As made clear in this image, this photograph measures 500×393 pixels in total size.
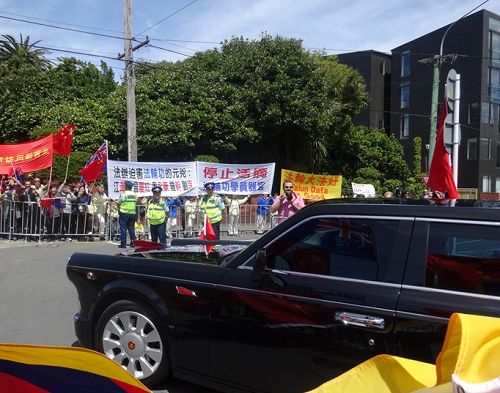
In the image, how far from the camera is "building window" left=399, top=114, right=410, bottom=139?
→ 46.7 m

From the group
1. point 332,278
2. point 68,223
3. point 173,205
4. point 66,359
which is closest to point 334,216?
point 332,278

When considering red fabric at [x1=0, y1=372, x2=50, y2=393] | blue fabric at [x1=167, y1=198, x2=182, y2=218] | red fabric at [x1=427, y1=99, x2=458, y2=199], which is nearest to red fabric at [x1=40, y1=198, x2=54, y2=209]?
blue fabric at [x1=167, y1=198, x2=182, y2=218]

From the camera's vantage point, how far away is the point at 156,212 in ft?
38.6

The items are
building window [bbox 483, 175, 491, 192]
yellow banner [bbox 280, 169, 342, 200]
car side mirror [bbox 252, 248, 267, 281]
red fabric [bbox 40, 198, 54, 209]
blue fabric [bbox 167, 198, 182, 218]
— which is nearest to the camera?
car side mirror [bbox 252, 248, 267, 281]

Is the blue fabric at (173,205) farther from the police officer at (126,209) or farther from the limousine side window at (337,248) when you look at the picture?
the limousine side window at (337,248)

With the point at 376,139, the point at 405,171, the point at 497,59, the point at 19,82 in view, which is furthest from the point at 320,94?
the point at 497,59

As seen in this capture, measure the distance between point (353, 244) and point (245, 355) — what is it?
1.05 metres

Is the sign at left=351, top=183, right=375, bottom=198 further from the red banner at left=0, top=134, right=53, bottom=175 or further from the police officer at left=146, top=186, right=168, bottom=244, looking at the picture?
the police officer at left=146, top=186, right=168, bottom=244

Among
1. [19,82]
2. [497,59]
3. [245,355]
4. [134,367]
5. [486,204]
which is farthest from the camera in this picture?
[497,59]

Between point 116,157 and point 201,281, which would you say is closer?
point 201,281

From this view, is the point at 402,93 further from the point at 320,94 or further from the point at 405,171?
the point at 320,94

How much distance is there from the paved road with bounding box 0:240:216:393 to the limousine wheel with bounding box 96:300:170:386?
240 mm

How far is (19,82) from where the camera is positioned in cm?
2850

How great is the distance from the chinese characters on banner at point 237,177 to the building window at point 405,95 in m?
32.9
